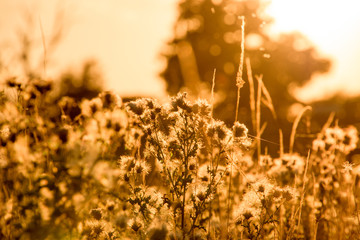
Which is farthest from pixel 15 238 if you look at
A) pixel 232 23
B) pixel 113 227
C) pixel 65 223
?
pixel 232 23

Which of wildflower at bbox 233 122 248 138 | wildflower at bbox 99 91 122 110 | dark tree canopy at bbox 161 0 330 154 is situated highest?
dark tree canopy at bbox 161 0 330 154

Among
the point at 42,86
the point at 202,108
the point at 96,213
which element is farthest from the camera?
the point at 42,86

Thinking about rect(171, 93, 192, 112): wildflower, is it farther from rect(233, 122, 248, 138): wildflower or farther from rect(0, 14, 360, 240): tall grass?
rect(233, 122, 248, 138): wildflower

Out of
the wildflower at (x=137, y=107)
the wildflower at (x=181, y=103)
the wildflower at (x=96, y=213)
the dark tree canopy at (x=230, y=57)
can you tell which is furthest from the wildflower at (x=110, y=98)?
the dark tree canopy at (x=230, y=57)

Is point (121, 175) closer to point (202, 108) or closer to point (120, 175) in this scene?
point (120, 175)

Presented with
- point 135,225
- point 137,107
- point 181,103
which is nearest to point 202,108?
point 181,103

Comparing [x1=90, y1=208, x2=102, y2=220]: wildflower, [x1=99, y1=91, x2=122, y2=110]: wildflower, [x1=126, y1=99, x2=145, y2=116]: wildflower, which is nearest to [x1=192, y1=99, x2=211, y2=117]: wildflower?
[x1=126, y1=99, x2=145, y2=116]: wildflower

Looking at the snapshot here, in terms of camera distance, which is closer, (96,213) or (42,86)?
(96,213)

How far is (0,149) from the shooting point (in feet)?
9.32

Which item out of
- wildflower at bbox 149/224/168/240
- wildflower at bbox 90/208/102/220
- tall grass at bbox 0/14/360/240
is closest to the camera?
wildflower at bbox 149/224/168/240

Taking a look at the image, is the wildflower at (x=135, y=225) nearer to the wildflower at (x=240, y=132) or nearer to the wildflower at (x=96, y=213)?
the wildflower at (x=96, y=213)

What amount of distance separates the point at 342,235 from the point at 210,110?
4.27 feet

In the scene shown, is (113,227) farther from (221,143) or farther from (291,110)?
(291,110)

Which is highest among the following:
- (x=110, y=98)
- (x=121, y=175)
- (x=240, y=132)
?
(x=110, y=98)
